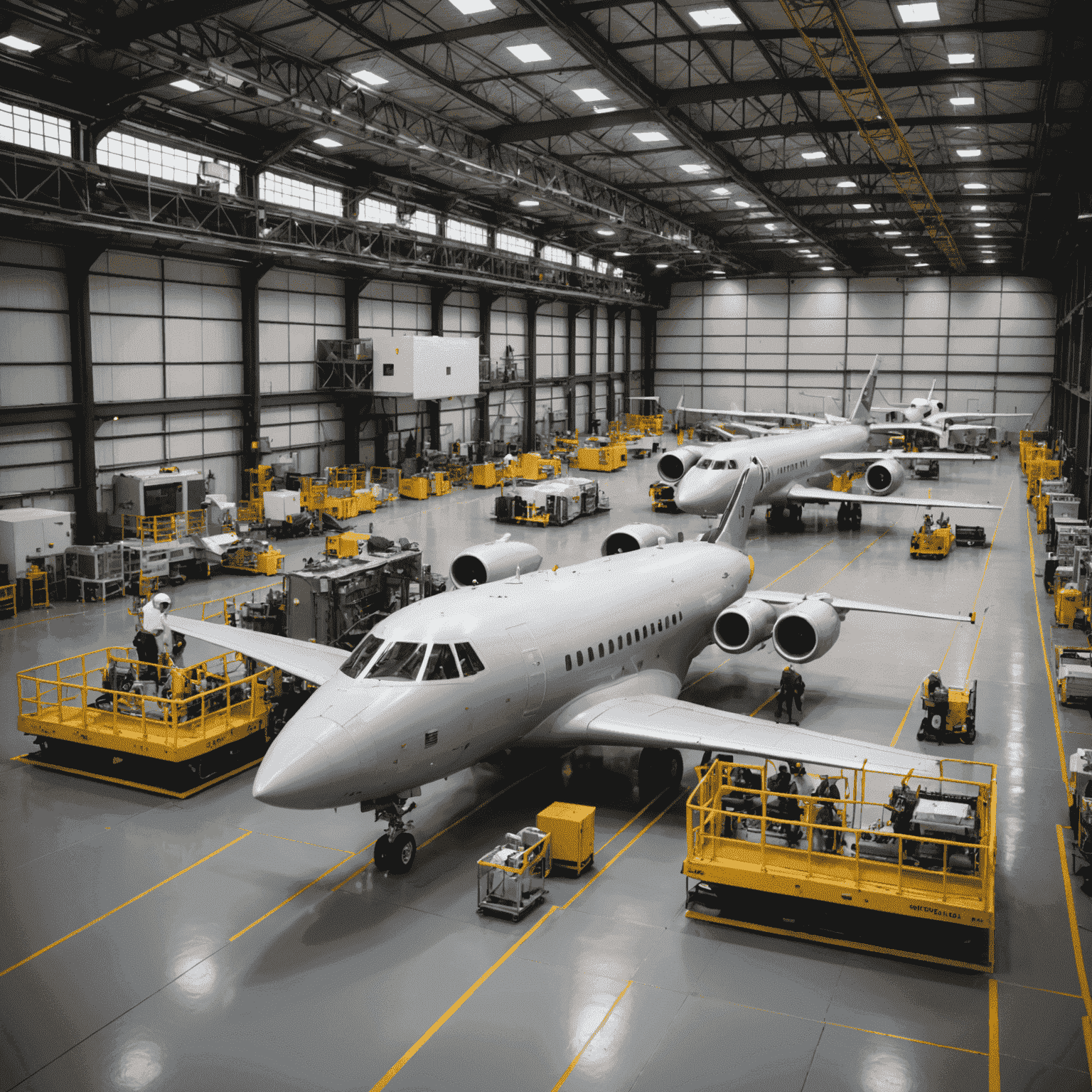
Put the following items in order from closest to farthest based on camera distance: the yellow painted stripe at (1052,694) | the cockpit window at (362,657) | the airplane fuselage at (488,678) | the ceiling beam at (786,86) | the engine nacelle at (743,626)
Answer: the airplane fuselage at (488,678) < the cockpit window at (362,657) < the yellow painted stripe at (1052,694) < the engine nacelle at (743,626) < the ceiling beam at (786,86)

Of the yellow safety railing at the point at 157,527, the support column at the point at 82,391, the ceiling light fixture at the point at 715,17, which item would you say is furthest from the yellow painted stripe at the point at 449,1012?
the support column at the point at 82,391

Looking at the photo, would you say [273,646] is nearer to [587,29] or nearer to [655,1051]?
[655,1051]

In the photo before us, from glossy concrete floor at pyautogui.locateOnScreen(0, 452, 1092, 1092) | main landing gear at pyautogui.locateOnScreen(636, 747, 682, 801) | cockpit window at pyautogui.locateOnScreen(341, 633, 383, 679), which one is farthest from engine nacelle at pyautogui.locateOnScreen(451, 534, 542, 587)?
cockpit window at pyautogui.locateOnScreen(341, 633, 383, 679)

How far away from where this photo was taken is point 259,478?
45.5 m

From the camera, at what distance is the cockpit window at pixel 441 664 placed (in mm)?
14695

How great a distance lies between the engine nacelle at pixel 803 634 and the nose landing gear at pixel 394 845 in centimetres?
911

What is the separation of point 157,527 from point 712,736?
2788 centimetres

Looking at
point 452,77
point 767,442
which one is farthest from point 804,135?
point 452,77

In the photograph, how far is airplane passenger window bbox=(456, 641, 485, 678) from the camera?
49.3 ft

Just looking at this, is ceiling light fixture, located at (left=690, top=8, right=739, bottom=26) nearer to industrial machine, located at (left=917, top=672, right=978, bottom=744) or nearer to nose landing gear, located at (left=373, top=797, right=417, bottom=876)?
industrial machine, located at (left=917, top=672, right=978, bottom=744)

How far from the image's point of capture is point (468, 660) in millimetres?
15125

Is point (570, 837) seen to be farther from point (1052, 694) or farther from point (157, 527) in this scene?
point (157, 527)

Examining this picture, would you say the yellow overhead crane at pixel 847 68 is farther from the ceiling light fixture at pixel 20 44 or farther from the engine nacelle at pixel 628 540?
the ceiling light fixture at pixel 20 44

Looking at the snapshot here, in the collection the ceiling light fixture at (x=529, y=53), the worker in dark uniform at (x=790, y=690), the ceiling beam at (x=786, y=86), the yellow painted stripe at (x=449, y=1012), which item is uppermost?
the ceiling light fixture at (x=529, y=53)
